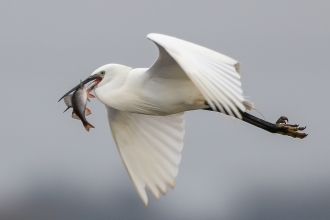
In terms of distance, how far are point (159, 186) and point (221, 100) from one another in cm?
327

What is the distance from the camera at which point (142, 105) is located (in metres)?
12.6

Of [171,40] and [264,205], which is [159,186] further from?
[264,205]

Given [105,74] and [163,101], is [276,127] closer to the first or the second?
[163,101]

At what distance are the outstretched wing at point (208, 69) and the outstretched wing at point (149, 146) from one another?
1541mm

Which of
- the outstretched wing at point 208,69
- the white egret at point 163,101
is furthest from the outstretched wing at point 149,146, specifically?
the outstretched wing at point 208,69

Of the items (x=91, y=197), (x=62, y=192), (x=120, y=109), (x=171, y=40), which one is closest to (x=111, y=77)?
(x=120, y=109)

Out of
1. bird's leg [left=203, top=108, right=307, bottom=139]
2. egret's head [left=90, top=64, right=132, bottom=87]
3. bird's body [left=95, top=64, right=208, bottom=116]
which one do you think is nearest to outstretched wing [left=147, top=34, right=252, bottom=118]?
bird's body [left=95, top=64, right=208, bottom=116]

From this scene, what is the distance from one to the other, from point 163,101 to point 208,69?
5.01 ft

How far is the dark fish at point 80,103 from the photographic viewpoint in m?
12.3

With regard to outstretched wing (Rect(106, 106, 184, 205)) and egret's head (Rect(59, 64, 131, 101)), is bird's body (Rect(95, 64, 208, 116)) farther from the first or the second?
outstretched wing (Rect(106, 106, 184, 205))

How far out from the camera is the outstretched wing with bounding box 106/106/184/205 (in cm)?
1362

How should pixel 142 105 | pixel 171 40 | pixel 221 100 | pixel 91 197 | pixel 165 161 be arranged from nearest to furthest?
pixel 221 100 < pixel 171 40 < pixel 142 105 < pixel 165 161 < pixel 91 197

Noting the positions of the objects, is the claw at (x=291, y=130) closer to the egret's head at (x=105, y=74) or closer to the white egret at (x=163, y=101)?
the white egret at (x=163, y=101)

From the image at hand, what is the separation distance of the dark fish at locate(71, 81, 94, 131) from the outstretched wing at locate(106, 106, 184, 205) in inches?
46.7
